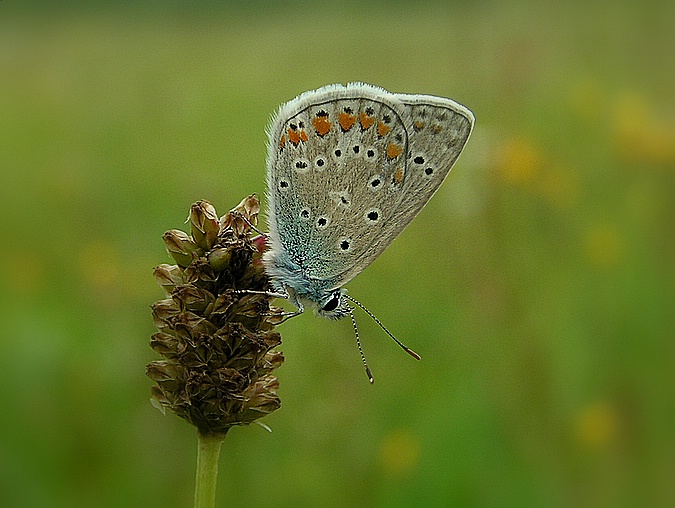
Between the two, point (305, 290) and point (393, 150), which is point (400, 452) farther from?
point (393, 150)

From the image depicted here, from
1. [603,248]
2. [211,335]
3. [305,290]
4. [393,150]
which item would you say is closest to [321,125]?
[393,150]

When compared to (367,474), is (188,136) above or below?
above

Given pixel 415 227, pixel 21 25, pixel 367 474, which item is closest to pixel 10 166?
pixel 21 25

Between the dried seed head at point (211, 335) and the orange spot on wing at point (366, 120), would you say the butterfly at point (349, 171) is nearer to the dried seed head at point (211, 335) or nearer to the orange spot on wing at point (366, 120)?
the orange spot on wing at point (366, 120)

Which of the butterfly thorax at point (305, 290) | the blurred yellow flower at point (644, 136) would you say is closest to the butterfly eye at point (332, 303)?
the butterfly thorax at point (305, 290)

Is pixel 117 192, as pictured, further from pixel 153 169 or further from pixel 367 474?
pixel 367 474

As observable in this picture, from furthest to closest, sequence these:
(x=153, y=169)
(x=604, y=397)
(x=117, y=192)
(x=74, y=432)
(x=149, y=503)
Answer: (x=153, y=169), (x=117, y=192), (x=604, y=397), (x=74, y=432), (x=149, y=503)
